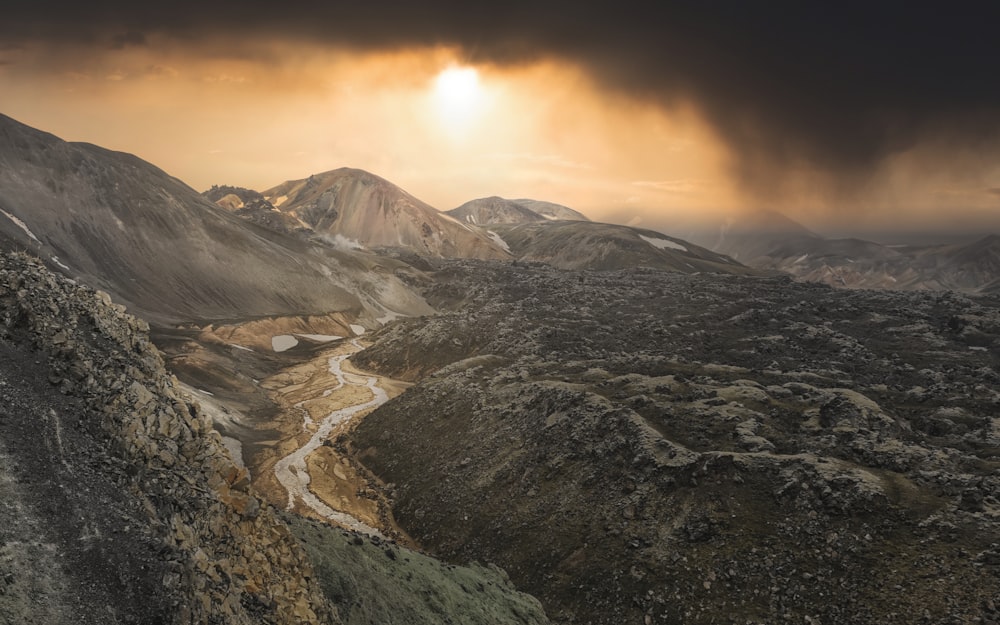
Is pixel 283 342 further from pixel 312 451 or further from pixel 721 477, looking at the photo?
pixel 721 477

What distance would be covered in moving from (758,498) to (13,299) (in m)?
40.8

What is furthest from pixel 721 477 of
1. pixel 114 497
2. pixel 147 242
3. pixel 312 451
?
pixel 147 242

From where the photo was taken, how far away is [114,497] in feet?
47.5

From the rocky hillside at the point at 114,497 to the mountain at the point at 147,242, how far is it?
406 ft

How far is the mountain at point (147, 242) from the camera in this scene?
447ft

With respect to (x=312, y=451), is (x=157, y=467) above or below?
above

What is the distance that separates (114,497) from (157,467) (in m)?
1.84

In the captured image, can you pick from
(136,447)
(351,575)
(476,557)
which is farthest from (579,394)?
(136,447)

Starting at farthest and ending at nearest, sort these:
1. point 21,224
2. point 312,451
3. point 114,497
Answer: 1. point 21,224
2. point 312,451
3. point 114,497

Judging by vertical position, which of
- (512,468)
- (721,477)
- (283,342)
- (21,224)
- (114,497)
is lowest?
(283,342)

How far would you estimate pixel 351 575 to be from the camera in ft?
81.1

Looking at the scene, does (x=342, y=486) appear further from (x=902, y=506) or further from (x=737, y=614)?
(x=902, y=506)

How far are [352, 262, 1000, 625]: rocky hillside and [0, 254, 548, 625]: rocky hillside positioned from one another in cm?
2099

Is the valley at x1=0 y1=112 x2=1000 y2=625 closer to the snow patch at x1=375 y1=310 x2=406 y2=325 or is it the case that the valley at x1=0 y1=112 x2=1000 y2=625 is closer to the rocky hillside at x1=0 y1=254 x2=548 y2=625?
the rocky hillside at x1=0 y1=254 x2=548 y2=625
